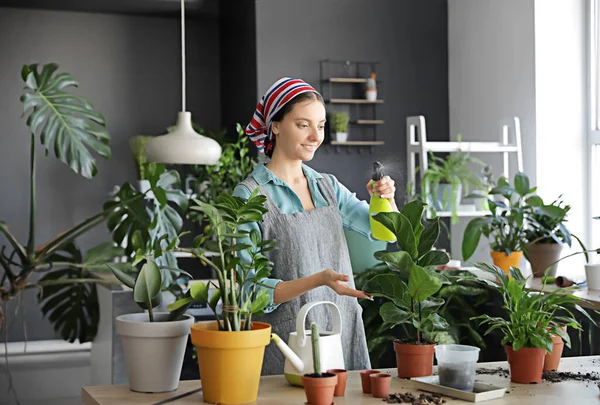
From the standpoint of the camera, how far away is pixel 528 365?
6.34 feet

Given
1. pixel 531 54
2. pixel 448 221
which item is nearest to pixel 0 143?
pixel 448 221

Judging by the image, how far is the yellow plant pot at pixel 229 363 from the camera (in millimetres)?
1725

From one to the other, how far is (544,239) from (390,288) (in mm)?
2298

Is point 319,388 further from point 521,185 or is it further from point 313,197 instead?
point 521,185

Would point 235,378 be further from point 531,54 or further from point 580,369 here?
point 531,54

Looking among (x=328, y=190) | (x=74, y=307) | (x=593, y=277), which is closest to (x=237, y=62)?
(x=74, y=307)

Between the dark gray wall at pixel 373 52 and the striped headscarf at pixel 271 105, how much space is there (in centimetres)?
334

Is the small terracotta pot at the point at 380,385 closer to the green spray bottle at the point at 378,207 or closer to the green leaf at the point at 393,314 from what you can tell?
the green leaf at the point at 393,314

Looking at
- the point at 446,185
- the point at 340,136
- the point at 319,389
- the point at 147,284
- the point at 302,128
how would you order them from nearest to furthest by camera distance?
1. the point at 319,389
2. the point at 147,284
3. the point at 302,128
4. the point at 446,185
5. the point at 340,136

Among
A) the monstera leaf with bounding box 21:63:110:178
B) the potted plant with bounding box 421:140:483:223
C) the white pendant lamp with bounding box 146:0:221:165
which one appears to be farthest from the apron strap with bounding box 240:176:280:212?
the potted plant with bounding box 421:140:483:223

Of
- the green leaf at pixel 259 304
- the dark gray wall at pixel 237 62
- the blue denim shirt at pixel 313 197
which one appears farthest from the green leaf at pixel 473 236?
the green leaf at pixel 259 304

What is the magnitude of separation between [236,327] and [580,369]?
3.02 feet

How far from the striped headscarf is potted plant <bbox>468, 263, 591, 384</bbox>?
76 centimetres

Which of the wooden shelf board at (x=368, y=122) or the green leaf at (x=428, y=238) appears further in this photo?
the wooden shelf board at (x=368, y=122)
